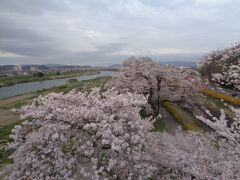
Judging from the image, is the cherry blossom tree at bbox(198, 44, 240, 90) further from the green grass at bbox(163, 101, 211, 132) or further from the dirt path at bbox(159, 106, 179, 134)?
the dirt path at bbox(159, 106, 179, 134)

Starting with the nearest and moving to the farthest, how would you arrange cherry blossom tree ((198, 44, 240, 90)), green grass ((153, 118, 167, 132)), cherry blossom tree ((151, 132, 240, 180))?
cherry blossom tree ((151, 132, 240, 180)), cherry blossom tree ((198, 44, 240, 90)), green grass ((153, 118, 167, 132))

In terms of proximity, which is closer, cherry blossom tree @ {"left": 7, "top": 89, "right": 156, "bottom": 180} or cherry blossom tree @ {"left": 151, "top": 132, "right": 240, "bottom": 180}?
cherry blossom tree @ {"left": 7, "top": 89, "right": 156, "bottom": 180}

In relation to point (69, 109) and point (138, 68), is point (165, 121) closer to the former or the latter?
point (138, 68)

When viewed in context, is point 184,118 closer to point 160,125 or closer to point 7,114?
point 160,125

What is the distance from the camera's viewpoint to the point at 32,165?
8.52m

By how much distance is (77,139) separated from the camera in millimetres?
9109

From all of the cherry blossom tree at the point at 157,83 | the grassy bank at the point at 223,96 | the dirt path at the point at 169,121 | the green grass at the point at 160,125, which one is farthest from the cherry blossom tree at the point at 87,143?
Answer: the grassy bank at the point at 223,96

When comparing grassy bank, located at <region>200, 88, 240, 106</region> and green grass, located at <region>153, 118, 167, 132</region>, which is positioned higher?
grassy bank, located at <region>200, 88, 240, 106</region>

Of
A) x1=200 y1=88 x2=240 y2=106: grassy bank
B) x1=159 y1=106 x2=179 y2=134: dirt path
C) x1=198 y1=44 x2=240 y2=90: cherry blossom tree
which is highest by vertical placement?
x1=198 y1=44 x2=240 y2=90: cherry blossom tree

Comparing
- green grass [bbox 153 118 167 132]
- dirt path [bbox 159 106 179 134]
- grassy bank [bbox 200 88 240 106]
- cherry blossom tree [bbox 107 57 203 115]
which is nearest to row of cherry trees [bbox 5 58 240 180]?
green grass [bbox 153 118 167 132]

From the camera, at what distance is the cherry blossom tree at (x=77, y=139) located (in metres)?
8.43

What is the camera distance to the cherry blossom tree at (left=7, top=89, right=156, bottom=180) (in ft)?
27.7

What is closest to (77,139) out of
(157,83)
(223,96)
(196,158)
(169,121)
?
(196,158)

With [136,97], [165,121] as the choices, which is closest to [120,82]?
[165,121]
